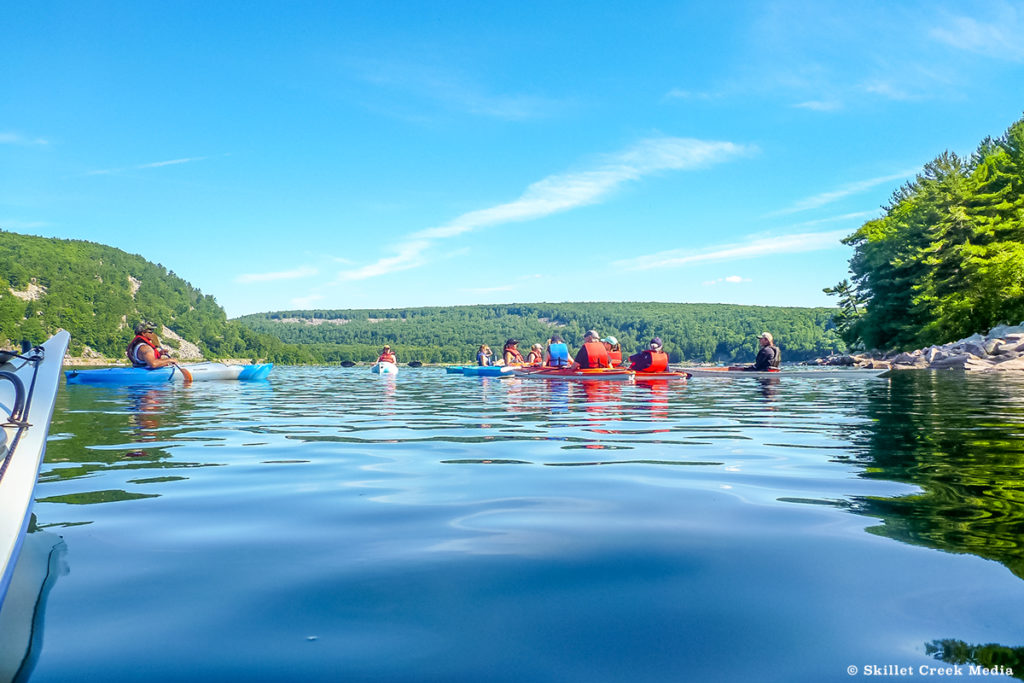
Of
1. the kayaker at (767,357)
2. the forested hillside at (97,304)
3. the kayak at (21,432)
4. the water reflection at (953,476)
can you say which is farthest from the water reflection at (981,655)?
the forested hillside at (97,304)

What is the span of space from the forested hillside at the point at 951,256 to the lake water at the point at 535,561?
44079 millimetres

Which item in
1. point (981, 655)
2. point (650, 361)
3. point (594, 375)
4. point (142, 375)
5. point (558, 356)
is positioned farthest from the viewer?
point (558, 356)

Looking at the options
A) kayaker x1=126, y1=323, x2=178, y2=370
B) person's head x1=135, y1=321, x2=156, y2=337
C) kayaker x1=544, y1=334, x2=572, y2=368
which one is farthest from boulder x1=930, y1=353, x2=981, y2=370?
person's head x1=135, y1=321, x2=156, y2=337

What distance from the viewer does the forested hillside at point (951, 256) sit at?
44.9 metres

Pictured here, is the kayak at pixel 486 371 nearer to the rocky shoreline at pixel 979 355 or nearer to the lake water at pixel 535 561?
the rocky shoreline at pixel 979 355

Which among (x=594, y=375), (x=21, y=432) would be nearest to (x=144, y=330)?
(x=594, y=375)

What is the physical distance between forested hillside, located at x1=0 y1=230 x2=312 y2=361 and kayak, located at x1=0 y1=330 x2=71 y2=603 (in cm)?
13279

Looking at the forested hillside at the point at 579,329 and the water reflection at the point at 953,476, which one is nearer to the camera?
the water reflection at the point at 953,476

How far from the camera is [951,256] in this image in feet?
155

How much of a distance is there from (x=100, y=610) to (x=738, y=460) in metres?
5.83

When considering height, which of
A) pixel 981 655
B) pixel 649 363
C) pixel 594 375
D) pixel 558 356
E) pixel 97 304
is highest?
pixel 97 304

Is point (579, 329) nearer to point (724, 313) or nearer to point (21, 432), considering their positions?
point (724, 313)

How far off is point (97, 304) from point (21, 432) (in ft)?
546

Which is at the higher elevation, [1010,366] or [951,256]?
[951,256]
